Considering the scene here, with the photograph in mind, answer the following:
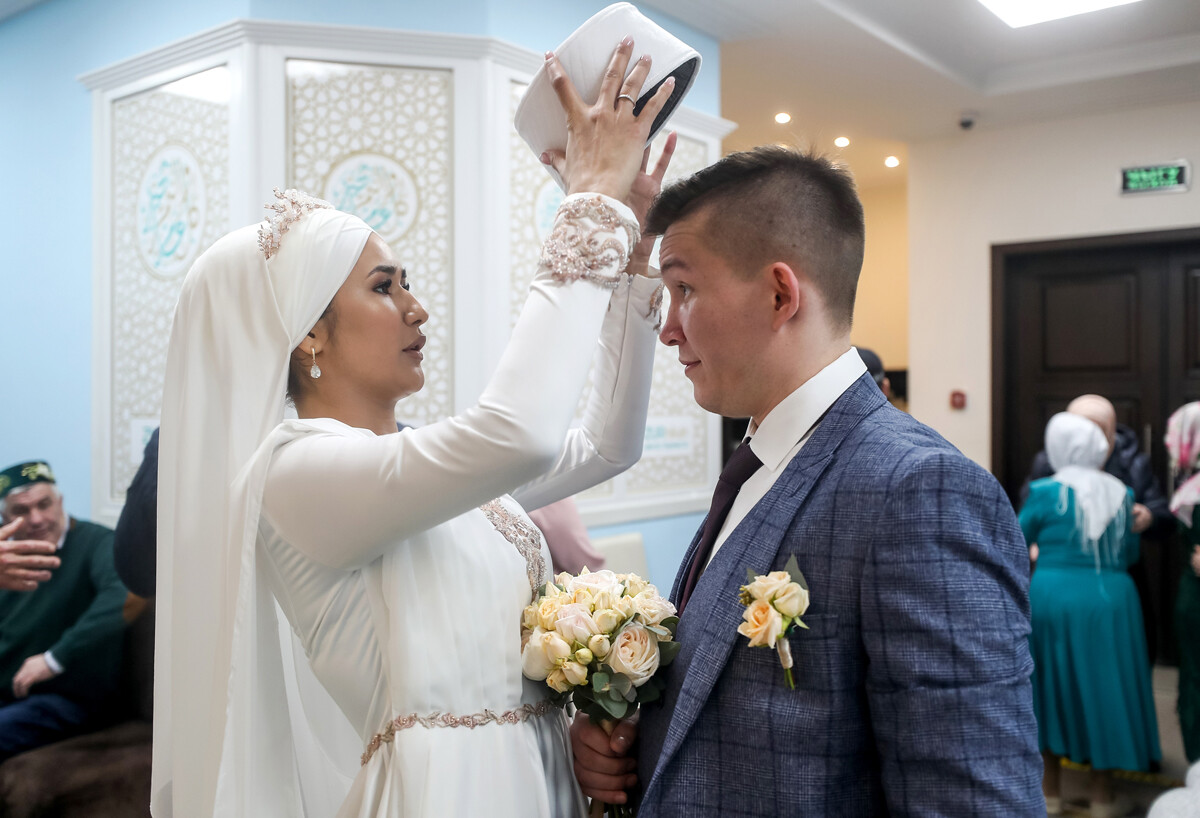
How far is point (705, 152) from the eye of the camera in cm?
480

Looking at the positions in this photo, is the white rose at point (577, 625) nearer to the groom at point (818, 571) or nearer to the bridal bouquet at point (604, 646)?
the bridal bouquet at point (604, 646)

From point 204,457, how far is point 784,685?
960mm

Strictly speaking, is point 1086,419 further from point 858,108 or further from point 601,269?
point 601,269

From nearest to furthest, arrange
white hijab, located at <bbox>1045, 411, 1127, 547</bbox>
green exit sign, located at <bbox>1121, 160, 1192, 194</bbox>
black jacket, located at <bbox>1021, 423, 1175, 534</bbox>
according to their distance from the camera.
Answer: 1. white hijab, located at <bbox>1045, 411, 1127, 547</bbox>
2. black jacket, located at <bbox>1021, 423, 1175, 534</bbox>
3. green exit sign, located at <bbox>1121, 160, 1192, 194</bbox>

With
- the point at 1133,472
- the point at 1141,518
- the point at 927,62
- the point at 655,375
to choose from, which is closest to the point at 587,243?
the point at 655,375

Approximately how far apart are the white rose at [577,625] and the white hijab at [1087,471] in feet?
11.5

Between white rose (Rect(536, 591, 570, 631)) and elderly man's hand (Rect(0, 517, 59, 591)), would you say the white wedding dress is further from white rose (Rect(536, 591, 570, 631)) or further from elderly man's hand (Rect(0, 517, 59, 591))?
elderly man's hand (Rect(0, 517, 59, 591))

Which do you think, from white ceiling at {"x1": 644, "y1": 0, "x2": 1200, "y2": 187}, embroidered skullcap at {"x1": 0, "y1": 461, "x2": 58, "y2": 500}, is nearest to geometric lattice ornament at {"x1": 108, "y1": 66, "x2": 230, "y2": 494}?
embroidered skullcap at {"x1": 0, "y1": 461, "x2": 58, "y2": 500}

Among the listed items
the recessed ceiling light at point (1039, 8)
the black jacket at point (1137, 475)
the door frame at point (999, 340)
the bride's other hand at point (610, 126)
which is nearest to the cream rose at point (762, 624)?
the bride's other hand at point (610, 126)

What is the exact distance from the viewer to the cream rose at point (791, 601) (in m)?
1.07

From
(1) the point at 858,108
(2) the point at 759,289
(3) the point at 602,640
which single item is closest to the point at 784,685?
(3) the point at 602,640

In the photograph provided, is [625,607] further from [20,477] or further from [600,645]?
[20,477]

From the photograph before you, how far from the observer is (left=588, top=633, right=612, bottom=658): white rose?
4.23ft

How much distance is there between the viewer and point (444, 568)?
139cm
